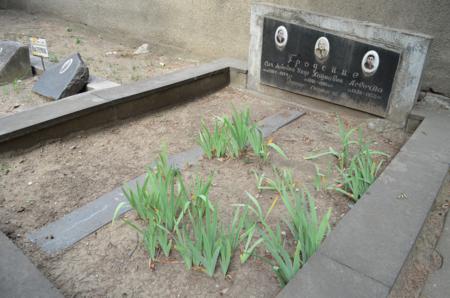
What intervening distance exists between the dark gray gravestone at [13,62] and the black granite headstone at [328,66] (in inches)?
103

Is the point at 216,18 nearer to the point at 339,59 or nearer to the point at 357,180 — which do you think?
the point at 339,59

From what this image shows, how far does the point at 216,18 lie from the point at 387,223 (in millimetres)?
3695

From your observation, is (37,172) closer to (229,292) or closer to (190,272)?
(190,272)

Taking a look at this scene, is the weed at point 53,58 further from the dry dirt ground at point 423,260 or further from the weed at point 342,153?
the dry dirt ground at point 423,260

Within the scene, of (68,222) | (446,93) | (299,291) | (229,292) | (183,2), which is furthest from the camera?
(183,2)

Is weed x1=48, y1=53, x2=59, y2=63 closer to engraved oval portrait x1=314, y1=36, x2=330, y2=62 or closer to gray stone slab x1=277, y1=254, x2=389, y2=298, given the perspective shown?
engraved oval portrait x1=314, y1=36, x2=330, y2=62

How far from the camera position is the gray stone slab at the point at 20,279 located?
58.7 inches

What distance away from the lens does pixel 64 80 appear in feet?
12.4

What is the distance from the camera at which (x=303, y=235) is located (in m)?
1.75

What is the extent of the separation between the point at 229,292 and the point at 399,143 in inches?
80.3

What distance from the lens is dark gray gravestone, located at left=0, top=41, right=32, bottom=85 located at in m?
4.21

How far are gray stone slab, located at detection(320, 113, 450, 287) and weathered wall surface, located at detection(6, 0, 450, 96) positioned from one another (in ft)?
4.22

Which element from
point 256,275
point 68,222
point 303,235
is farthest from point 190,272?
point 68,222

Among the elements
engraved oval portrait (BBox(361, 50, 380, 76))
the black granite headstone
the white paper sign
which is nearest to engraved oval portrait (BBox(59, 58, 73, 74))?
the white paper sign
